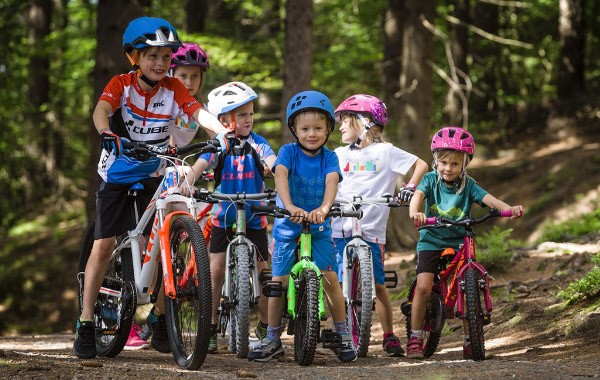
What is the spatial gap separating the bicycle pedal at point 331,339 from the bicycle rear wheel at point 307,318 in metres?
0.19

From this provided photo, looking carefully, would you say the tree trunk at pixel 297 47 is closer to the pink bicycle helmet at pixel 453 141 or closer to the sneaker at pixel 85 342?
the pink bicycle helmet at pixel 453 141

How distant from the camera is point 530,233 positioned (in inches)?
690

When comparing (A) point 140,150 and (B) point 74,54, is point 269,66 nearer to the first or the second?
(B) point 74,54

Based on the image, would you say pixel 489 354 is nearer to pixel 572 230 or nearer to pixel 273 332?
pixel 273 332

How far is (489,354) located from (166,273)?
2.62 metres

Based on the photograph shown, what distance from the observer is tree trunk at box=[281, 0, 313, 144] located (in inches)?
509

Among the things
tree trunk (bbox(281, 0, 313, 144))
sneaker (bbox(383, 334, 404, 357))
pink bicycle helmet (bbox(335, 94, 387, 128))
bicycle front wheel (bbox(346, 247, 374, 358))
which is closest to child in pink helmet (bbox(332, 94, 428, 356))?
pink bicycle helmet (bbox(335, 94, 387, 128))

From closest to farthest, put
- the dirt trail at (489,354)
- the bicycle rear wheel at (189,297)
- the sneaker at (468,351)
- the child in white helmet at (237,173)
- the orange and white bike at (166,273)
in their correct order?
1. the dirt trail at (489,354)
2. the bicycle rear wheel at (189,297)
3. the orange and white bike at (166,273)
4. the sneaker at (468,351)
5. the child in white helmet at (237,173)

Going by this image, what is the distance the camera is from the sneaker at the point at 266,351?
270 inches

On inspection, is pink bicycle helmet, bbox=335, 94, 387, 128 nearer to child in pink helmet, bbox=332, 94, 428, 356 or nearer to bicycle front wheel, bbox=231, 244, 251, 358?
child in pink helmet, bbox=332, 94, 428, 356

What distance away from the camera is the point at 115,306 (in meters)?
7.00

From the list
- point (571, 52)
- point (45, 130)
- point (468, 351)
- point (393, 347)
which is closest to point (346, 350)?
point (393, 347)

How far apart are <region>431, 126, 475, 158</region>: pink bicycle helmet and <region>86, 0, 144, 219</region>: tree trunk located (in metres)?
6.40

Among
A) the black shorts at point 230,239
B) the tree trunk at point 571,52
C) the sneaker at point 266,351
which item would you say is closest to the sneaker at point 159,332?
the black shorts at point 230,239
